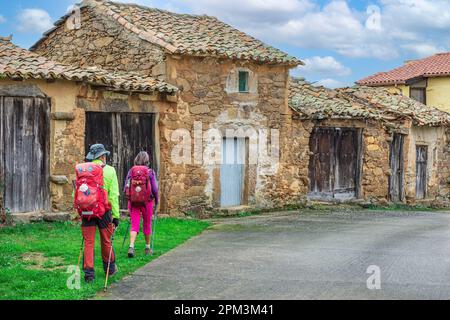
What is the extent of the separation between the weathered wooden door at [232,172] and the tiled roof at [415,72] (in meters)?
14.4

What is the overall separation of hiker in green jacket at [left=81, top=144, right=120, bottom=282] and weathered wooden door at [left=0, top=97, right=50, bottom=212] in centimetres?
566

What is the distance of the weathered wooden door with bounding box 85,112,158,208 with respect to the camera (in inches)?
595

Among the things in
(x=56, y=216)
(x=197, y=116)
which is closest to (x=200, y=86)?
(x=197, y=116)

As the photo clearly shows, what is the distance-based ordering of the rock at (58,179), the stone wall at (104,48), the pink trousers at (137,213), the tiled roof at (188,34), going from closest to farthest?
the pink trousers at (137,213)
the rock at (58,179)
the tiled roof at (188,34)
the stone wall at (104,48)

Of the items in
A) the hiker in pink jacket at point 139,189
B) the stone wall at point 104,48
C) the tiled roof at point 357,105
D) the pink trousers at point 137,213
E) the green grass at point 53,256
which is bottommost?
the green grass at point 53,256

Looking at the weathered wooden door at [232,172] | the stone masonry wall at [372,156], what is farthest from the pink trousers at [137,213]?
the stone masonry wall at [372,156]

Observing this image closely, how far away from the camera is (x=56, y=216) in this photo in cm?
1412

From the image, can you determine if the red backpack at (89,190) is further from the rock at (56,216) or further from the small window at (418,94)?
the small window at (418,94)

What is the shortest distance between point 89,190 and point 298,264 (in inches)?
129

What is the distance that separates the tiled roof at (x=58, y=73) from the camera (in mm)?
13641

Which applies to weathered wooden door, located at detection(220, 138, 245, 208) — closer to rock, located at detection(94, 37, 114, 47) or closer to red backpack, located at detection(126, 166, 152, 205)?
rock, located at detection(94, 37, 114, 47)

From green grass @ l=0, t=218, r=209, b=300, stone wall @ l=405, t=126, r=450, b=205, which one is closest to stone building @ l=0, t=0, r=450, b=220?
green grass @ l=0, t=218, r=209, b=300

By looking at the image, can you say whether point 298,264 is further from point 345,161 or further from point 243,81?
point 345,161

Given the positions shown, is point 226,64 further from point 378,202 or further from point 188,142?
point 378,202
